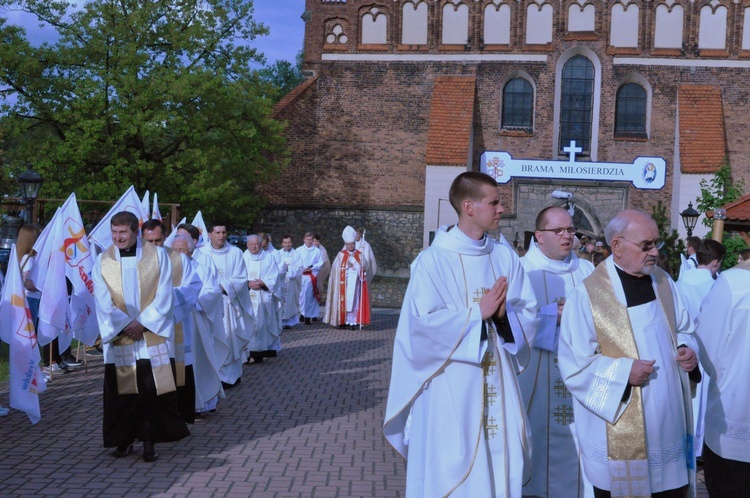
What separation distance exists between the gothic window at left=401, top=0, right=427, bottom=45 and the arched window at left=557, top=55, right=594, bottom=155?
4.45 meters

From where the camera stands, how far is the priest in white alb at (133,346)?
25.3 feet

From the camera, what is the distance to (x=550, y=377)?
5926mm

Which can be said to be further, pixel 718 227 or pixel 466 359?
pixel 718 227

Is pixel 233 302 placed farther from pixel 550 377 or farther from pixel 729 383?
pixel 729 383

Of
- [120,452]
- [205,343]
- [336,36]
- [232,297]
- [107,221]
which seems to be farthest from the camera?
[336,36]

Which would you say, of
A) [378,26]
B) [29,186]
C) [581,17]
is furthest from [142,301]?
[581,17]

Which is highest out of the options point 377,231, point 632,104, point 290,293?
point 632,104

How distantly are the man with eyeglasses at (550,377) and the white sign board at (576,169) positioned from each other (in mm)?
20886

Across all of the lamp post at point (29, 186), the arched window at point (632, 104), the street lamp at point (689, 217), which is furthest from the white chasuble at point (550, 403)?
the arched window at point (632, 104)

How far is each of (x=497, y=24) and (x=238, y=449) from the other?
861 inches

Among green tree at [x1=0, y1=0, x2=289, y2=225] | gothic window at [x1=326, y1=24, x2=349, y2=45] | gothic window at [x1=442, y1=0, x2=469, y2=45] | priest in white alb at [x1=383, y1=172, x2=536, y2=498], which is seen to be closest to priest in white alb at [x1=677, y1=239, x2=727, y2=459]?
priest in white alb at [x1=383, y1=172, x2=536, y2=498]

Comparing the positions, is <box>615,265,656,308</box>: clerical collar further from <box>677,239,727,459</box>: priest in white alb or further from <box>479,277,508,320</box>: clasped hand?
<box>677,239,727,459</box>: priest in white alb

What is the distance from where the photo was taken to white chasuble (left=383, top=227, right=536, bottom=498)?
4645 mm

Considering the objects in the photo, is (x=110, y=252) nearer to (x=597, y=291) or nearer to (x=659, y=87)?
(x=597, y=291)
